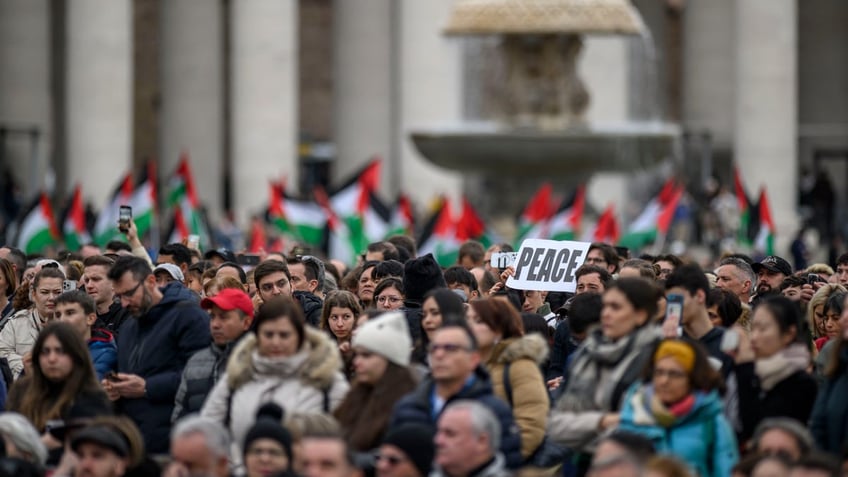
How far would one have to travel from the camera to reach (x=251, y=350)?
45.1ft

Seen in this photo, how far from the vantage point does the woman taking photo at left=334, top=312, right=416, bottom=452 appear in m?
13.2

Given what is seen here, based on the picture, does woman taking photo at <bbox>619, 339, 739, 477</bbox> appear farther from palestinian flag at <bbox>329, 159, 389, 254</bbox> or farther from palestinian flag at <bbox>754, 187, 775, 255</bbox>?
palestinian flag at <bbox>329, 159, 389, 254</bbox>

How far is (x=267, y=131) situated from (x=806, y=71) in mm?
20184

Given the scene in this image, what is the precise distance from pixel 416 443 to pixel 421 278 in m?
4.91

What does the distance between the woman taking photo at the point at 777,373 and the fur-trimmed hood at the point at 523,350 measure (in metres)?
1.23

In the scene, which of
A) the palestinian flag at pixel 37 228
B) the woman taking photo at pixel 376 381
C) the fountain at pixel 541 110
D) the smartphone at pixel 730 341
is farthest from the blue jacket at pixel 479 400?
the fountain at pixel 541 110

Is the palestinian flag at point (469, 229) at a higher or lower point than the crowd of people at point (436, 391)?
lower

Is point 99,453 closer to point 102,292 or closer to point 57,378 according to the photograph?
point 57,378

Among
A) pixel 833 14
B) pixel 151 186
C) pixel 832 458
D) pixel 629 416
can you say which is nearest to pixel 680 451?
pixel 629 416

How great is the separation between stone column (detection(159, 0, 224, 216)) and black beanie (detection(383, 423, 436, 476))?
170 feet

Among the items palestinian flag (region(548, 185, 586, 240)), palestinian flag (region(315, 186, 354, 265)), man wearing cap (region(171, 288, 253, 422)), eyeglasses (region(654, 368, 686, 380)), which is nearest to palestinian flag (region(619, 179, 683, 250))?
palestinian flag (region(548, 185, 586, 240))

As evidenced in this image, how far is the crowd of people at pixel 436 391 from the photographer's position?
12.2 m

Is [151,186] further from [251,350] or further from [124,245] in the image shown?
[251,350]

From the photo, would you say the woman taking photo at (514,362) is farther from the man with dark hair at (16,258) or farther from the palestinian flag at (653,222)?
the palestinian flag at (653,222)
